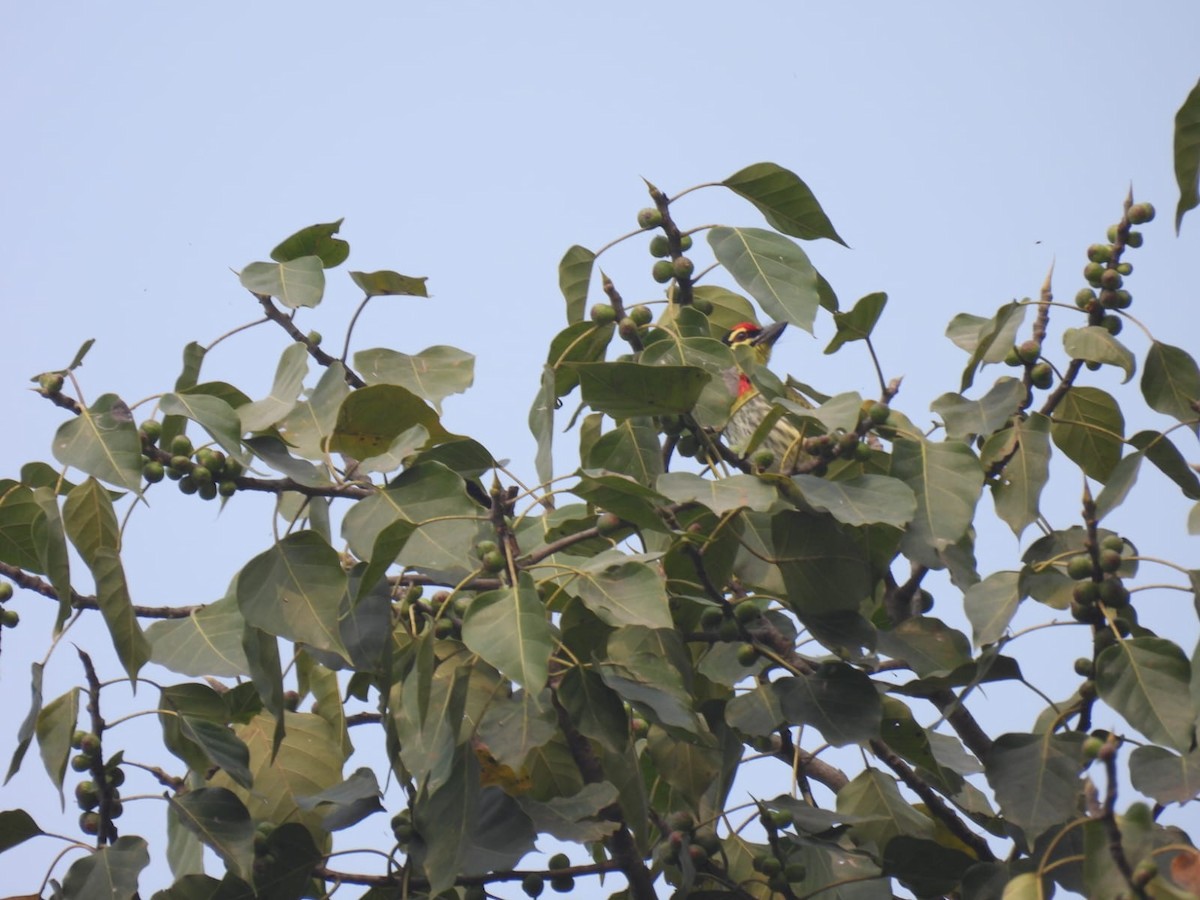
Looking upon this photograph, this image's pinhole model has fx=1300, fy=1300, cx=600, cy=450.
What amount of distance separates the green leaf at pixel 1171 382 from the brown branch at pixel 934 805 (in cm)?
74

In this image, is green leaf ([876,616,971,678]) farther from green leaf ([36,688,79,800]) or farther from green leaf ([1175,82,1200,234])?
green leaf ([36,688,79,800])

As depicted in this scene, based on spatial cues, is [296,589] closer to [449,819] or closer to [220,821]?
[449,819]

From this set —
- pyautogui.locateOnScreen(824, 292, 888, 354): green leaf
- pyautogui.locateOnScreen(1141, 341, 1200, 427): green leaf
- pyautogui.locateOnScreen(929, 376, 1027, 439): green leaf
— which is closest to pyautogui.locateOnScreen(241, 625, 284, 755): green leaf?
pyautogui.locateOnScreen(824, 292, 888, 354): green leaf

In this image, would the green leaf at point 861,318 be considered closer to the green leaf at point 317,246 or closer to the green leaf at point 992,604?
the green leaf at point 992,604

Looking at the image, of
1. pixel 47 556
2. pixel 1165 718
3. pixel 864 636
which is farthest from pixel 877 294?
pixel 47 556

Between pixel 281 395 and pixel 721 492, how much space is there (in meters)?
0.74

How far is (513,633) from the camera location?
1.58 metres

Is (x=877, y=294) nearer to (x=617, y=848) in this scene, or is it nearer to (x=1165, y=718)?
(x=1165, y=718)

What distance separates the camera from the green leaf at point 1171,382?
6.83ft

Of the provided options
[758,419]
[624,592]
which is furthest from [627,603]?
[758,419]

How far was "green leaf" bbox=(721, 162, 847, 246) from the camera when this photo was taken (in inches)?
83.5

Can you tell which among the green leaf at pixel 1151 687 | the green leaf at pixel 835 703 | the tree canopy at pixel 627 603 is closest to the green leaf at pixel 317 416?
the tree canopy at pixel 627 603

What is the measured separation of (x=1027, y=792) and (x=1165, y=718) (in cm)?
22

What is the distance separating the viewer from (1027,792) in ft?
5.87
